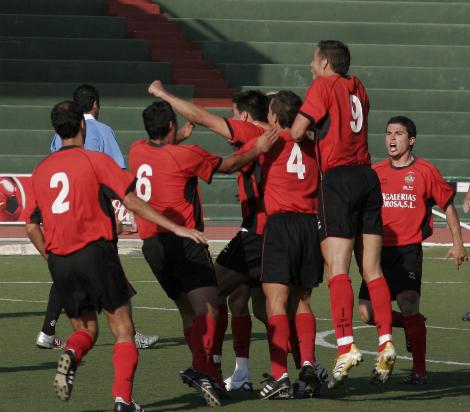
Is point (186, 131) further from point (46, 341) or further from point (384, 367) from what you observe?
point (46, 341)

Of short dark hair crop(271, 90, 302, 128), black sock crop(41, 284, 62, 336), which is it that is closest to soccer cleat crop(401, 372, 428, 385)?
short dark hair crop(271, 90, 302, 128)

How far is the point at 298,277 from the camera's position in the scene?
28.9 ft

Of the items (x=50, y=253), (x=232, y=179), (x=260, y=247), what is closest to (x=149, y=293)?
(x=260, y=247)

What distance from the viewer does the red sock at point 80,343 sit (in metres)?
7.72

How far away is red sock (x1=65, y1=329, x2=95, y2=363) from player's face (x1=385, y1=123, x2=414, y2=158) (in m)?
3.01

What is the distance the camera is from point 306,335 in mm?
8852

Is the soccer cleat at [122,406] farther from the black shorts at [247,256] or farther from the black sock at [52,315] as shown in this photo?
the black sock at [52,315]

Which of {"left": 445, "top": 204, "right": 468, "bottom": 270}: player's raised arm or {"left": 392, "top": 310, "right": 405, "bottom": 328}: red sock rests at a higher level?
{"left": 445, "top": 204, "right": 468, "bottom": 270}: player's raised arm

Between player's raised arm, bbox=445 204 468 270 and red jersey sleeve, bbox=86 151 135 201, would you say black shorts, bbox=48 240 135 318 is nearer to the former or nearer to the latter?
red jersey sleeve, bbox=86 151 135 201

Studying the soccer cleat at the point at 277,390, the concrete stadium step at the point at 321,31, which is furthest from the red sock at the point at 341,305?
the concrete stadium step at the point at 321,31

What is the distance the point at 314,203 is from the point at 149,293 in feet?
22.3

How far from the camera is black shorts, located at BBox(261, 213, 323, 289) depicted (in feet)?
28.5

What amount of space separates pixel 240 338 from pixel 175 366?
1010mm

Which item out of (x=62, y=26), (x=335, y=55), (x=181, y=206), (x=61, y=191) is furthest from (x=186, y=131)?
(x=62, y=26)
